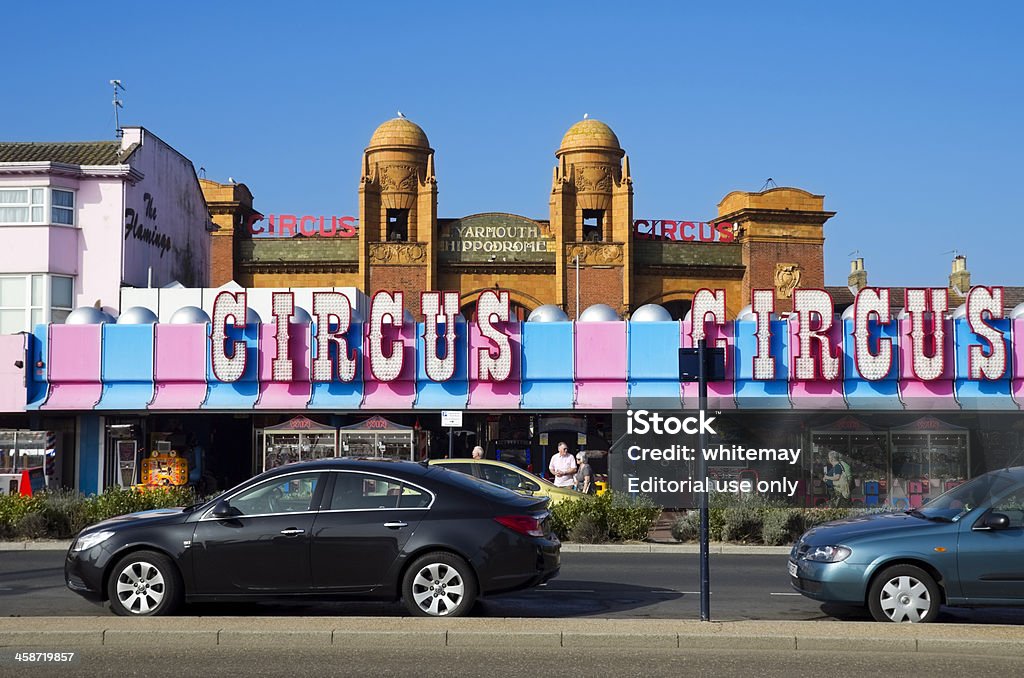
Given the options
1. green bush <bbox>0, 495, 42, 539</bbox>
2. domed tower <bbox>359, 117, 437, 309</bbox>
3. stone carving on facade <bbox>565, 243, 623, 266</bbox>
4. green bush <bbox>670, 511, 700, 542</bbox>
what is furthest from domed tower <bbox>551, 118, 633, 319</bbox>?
green bush <bbox>0, 495, 42, 539</bbox>

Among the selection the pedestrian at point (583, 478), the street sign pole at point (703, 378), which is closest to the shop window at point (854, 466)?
the pedestrian at point (583, 478)

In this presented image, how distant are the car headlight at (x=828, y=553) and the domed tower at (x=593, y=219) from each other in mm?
46131

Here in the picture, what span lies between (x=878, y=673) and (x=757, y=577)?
6.38 meters

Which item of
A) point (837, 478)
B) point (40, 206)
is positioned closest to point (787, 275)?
point (837, 478)

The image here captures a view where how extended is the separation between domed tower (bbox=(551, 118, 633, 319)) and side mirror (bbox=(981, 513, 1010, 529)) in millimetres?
46554

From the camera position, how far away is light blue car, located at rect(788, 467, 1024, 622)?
11.0m

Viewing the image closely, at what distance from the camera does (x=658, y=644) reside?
10.1m

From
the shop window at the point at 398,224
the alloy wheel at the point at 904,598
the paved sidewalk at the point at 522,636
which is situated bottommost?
the paved sidewalk at the point at 522,636

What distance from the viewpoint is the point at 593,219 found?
202 ft

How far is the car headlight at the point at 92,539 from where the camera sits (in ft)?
37.1

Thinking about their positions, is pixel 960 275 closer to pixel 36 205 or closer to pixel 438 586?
pixel 36 205

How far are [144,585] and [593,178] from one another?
5151cm

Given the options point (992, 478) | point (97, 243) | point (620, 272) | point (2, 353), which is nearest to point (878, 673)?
point (992, 478)

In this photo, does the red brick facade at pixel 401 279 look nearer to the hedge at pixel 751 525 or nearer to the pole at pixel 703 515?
the hedge at pixel 751 525
